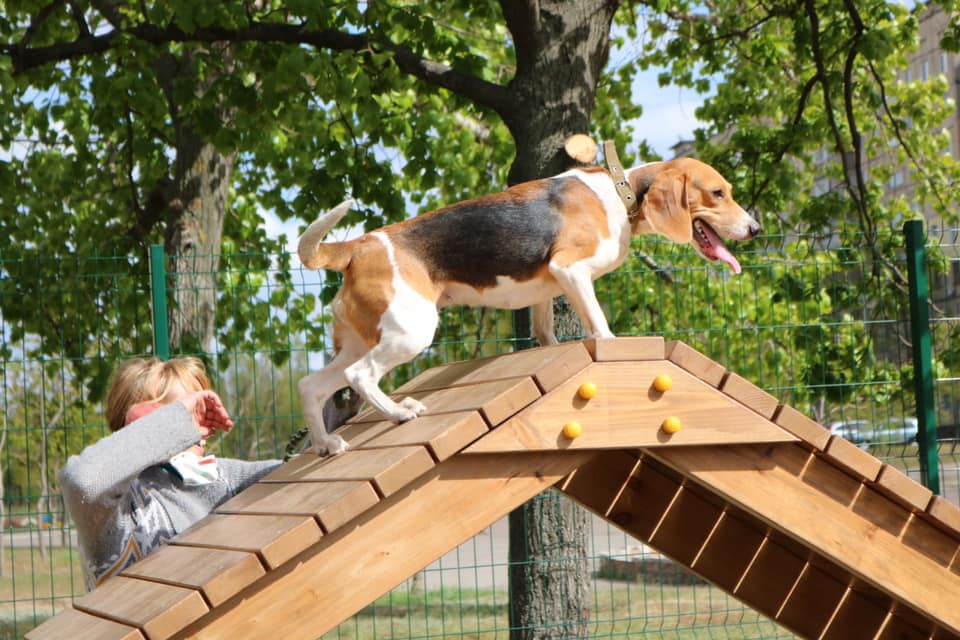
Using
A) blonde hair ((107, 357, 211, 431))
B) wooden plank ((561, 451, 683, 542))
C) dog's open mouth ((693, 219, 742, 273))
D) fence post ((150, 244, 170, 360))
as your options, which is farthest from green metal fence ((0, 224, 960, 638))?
dog's open mouth ((693, 219, 742, 273))

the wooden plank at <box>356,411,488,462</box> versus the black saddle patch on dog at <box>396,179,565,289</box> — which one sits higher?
the black saddle patch on dog at <box>396,179,565,289</box>

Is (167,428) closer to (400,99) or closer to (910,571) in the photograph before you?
(910,571)

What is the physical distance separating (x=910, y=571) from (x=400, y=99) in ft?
25.1

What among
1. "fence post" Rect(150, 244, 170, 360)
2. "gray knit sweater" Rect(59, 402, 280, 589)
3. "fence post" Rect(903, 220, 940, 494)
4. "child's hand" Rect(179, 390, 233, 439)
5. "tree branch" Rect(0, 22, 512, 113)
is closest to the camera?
"gray knit sweater" Rect(59, 402, 280, 589)

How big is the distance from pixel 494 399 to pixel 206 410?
88cm

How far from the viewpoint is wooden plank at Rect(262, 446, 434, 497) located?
8.14ft

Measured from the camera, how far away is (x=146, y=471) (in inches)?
117

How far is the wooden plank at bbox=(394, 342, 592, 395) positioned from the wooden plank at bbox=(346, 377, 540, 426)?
1.2 inches

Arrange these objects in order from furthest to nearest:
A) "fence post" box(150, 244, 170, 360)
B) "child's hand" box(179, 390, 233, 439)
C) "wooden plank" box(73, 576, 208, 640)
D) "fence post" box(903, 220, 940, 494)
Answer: "fence post" box(903, 220, 940, 494), "fence post" box(150, 244, 170, 360), "child's hand" box(179, 390, 233, 439), "wooden plank" box(73, 576, 208, 640)

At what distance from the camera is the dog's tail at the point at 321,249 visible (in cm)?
290

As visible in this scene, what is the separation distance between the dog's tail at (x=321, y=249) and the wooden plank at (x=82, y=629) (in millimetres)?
1077

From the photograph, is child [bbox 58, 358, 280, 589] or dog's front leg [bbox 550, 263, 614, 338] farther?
dog's front leg [bbox 550, 263, 614, 338]

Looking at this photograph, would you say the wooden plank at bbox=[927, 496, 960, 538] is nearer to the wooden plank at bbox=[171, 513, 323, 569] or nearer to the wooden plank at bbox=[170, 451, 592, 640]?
the wooden plank at bbox=[170, 451, 592, 640]

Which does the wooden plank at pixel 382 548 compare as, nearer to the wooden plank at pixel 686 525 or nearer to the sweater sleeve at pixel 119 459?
the sweater sleeve at pixel 119 459
